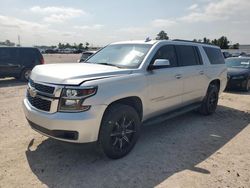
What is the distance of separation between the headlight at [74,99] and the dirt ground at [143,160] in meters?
0.55

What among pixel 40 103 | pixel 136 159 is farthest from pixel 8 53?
pixel 136 159

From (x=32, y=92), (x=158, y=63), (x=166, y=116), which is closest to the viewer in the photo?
(x=32, y=92)

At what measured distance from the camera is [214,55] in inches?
291

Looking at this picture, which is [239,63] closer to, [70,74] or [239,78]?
[239,78]

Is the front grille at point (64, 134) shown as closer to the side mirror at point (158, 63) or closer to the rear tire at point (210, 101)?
the side mirror at point (158, 63)

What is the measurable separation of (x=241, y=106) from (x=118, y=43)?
17.0 ft

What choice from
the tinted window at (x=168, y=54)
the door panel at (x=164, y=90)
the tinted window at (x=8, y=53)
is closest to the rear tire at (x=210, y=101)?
the door panel at (x=164, y=90)

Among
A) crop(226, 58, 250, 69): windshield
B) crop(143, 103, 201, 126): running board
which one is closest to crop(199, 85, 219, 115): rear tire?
crop(143, 103, 201, 126): running board

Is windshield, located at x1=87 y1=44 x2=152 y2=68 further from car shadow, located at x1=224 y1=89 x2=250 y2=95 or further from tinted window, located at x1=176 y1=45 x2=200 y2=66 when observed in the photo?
car shadow, located at x1=224 y1=89 x2=250 y2=95

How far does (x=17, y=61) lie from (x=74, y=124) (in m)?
11.3

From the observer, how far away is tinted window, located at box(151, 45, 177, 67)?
5059mm

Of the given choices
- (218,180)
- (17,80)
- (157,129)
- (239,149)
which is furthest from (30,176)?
(17,80)

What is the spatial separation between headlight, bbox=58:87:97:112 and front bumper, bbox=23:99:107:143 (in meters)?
0.07

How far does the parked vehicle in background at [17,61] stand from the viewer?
515 inches
